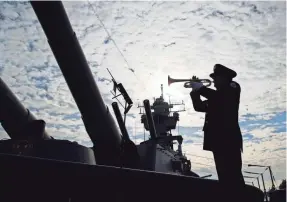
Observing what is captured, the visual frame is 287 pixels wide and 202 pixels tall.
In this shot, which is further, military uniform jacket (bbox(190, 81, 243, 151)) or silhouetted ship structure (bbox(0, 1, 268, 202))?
military uniform jacket (bbox(190, 81, 243, 151))

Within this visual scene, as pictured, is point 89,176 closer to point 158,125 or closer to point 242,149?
point 242,149

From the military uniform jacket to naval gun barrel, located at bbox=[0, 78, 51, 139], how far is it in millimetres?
4657

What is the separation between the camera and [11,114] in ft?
20.7

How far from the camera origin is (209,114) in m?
3.03

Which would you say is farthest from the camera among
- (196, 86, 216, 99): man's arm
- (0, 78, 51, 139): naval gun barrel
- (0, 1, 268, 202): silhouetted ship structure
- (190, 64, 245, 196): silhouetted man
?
(0, 78, 51, 139): naval gun barrel

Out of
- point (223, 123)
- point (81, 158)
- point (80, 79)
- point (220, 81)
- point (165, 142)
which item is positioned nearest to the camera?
point (223, 123)

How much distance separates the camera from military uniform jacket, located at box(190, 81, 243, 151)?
9.46ft

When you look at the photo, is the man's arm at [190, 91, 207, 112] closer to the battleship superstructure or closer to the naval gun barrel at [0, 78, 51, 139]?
the naval gun barrel at [0, 78, 51, 139]

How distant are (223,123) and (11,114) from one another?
16.4ft

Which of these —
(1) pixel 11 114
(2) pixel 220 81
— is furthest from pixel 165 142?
(2) pixel 220 81

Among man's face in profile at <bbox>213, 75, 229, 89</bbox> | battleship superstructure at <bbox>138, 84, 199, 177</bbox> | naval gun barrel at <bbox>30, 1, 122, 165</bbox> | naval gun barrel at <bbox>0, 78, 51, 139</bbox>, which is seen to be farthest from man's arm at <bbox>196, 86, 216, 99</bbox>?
battleship superstructure at <bbox>138, 84, 199, 177</bbox>

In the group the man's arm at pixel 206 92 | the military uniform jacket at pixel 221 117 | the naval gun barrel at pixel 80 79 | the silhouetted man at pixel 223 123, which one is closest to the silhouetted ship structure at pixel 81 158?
the naval gun barrel at pixel 80 79

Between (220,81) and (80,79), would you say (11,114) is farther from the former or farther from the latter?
(220,81)

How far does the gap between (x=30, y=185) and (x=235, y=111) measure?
6.72 ft
